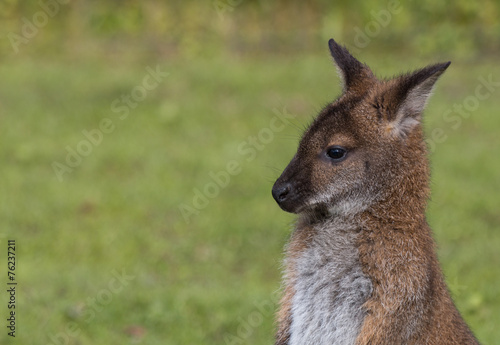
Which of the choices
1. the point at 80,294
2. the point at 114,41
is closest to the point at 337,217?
the point at 80,294

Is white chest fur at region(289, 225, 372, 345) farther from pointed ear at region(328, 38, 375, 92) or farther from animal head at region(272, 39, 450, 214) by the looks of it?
pointed ear at region(328, 38, 375, 92)

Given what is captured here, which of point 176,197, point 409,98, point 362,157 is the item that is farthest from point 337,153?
point 176,197

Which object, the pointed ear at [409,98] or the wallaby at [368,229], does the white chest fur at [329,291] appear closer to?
the wallaby at [368,229]

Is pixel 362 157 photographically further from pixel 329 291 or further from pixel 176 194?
pixel 176 194

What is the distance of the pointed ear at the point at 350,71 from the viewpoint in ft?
13.6

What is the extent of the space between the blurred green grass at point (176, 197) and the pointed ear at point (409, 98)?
84cm

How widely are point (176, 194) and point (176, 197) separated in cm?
9

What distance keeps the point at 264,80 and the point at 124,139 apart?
3202 millimetres

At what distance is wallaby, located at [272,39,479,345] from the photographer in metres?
3.65

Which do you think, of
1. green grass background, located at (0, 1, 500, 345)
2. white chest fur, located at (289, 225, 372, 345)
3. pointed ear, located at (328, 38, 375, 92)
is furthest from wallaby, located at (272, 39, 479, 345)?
green grass background, located at (0, 1, 500, 345)

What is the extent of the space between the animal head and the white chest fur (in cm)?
18

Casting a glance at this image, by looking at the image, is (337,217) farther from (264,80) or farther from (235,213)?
(264,80)

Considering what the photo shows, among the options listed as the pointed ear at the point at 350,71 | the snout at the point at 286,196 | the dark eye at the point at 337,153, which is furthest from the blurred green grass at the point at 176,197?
the pointed ear at the point at 350,71

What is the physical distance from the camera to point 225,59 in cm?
1407
